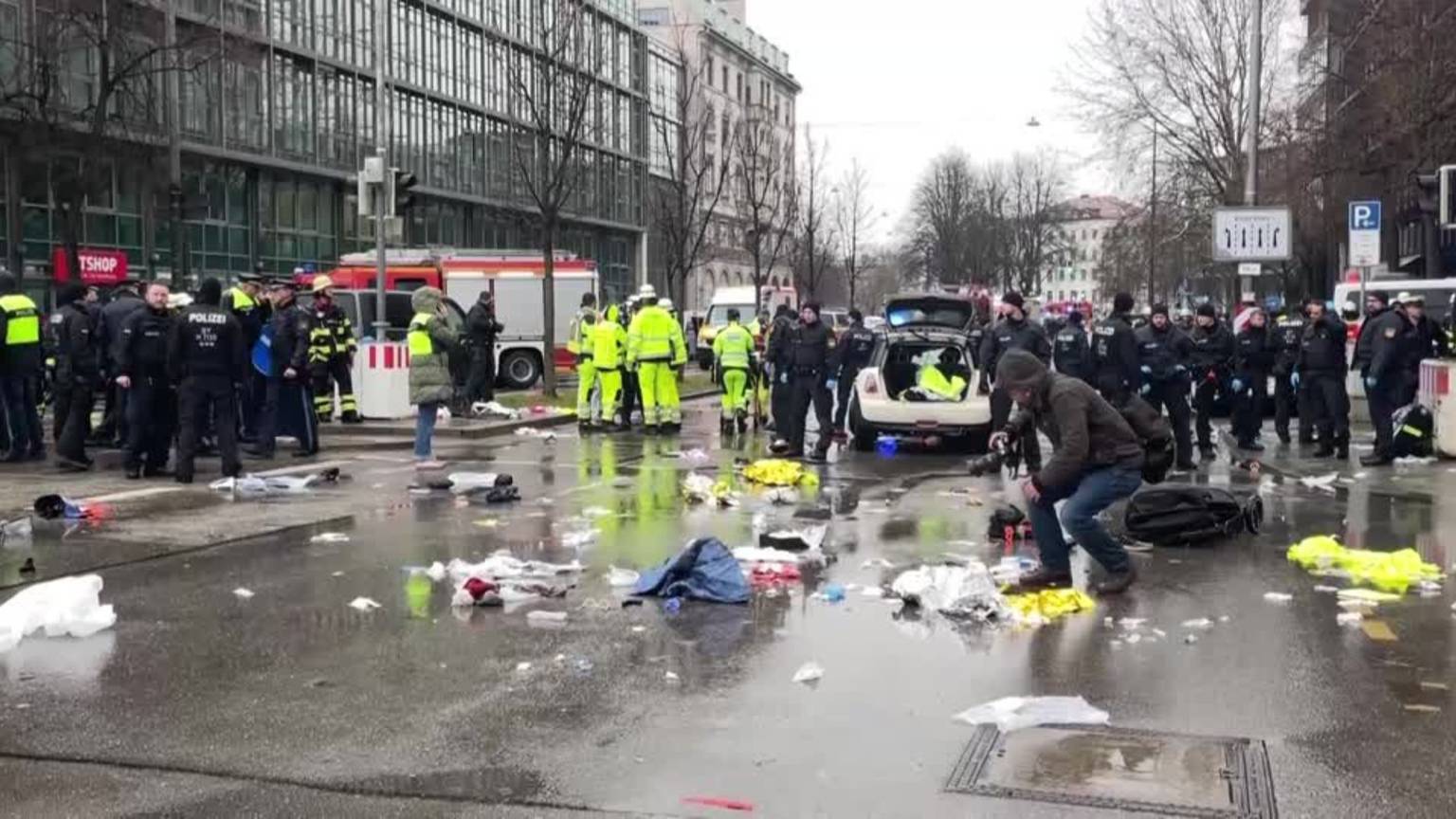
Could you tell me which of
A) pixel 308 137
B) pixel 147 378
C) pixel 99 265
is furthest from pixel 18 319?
pixel 308 137

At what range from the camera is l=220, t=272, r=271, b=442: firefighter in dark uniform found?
15.4m

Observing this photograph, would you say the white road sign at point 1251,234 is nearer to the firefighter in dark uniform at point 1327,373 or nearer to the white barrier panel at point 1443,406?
the firefighter in dark uniform at point 1327,373

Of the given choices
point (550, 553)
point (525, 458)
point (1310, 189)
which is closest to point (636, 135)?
point (1310, 189)

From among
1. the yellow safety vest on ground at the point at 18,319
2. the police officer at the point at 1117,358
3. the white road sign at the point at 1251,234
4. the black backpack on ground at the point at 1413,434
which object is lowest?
the black backpack on ground at the point at 1413,434

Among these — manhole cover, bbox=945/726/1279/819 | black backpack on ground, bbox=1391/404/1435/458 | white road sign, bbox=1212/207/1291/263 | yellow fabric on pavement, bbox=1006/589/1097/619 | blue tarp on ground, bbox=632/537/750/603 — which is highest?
white road sign, bbox=1212/207/1291/263

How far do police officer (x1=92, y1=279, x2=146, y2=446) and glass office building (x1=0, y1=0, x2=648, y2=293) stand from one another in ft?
40.7

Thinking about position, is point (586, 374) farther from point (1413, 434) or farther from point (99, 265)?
point (99, 265)

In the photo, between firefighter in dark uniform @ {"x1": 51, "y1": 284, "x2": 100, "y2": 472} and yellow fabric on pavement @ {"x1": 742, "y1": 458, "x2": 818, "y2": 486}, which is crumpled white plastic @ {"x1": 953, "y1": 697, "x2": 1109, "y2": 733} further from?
firefighter in dark uniform @ {"x1": 51, "y1": 284, "x2": 100, "y2": 472}

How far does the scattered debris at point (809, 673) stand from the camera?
6.46 meters

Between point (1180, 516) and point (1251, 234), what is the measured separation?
49.8 feet

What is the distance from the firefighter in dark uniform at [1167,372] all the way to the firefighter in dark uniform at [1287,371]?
2521 mm

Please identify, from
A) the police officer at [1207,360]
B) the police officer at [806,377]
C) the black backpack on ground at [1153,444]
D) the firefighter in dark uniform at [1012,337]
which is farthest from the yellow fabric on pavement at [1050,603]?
the police officer at [1207,360]

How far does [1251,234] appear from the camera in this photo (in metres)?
23.8

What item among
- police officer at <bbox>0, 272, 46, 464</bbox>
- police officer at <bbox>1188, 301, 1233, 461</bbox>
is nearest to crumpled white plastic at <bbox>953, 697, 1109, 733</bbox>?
police officer at <bbox>1188, 301, 1233, 461</bbox>
